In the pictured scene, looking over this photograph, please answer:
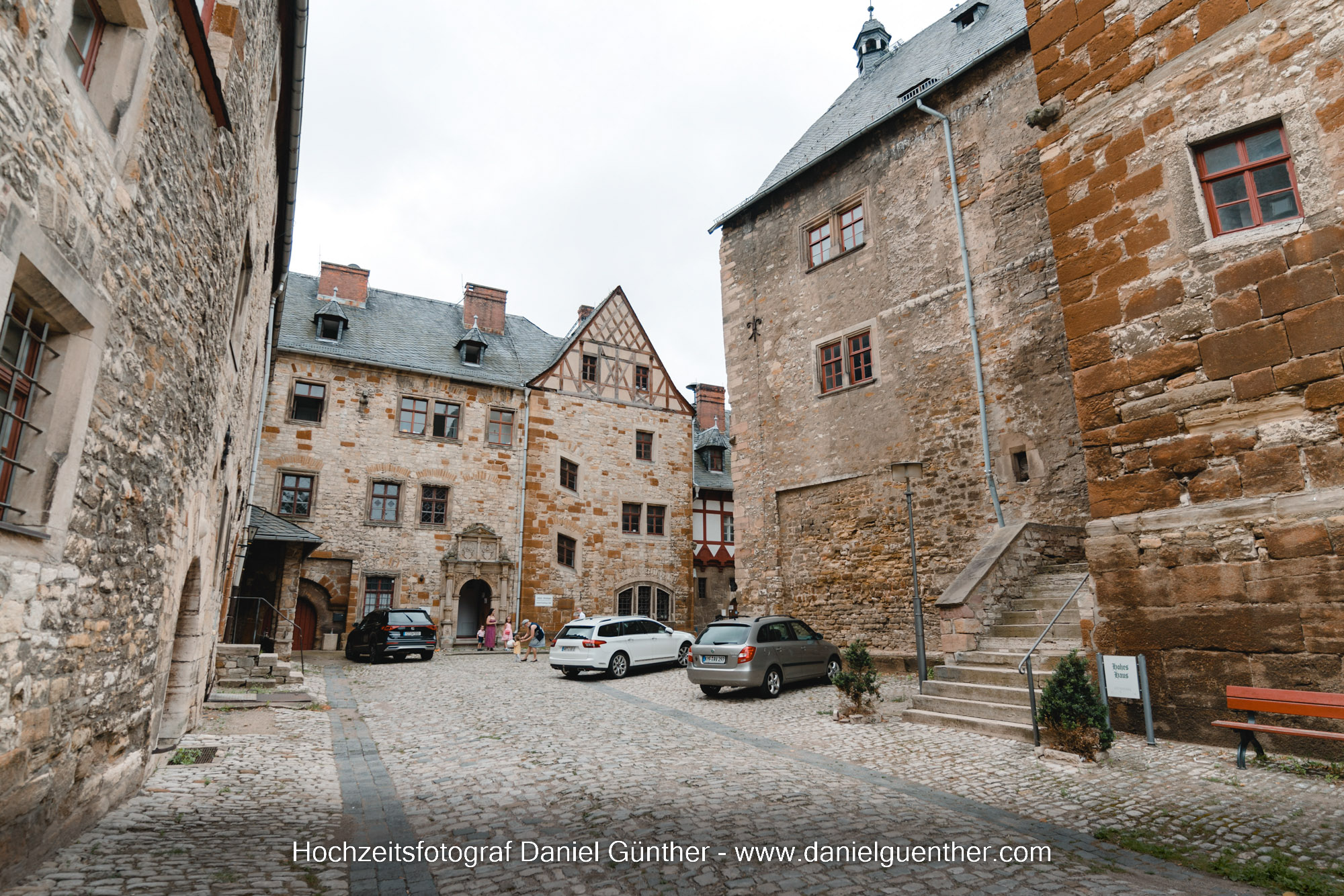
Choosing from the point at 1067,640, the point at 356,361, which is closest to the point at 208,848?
the point at 1067,640

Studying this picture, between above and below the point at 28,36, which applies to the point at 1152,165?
above

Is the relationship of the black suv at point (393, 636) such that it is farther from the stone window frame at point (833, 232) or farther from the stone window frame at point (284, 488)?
the stone window frame at point (833, 232)

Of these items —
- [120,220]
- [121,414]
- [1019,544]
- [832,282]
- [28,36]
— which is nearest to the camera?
[28,36]

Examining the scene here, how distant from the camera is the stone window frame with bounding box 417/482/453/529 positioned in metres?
21.6

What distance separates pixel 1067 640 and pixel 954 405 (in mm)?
5289

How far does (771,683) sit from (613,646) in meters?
4.42

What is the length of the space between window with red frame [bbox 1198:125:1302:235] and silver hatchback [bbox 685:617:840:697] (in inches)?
299

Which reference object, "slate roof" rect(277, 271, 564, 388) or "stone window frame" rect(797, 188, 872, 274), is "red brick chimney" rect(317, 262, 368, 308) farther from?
"stone window frame" rect(797, 188, 872, 274)

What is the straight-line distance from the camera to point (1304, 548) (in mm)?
5695

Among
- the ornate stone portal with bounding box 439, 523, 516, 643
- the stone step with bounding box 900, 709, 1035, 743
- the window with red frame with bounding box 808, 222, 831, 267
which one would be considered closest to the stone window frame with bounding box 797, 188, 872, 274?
the window with red frame with bounding box 808, 222, 831, 267

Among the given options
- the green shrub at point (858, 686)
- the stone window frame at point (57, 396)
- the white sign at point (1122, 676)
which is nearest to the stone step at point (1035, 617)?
the white sign at point (1122, 676)

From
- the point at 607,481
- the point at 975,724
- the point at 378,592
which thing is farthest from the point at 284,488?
the point at 975,724

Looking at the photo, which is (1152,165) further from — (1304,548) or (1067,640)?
(1067,640)

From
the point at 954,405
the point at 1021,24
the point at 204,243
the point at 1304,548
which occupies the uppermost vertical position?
the point at 1021,24
